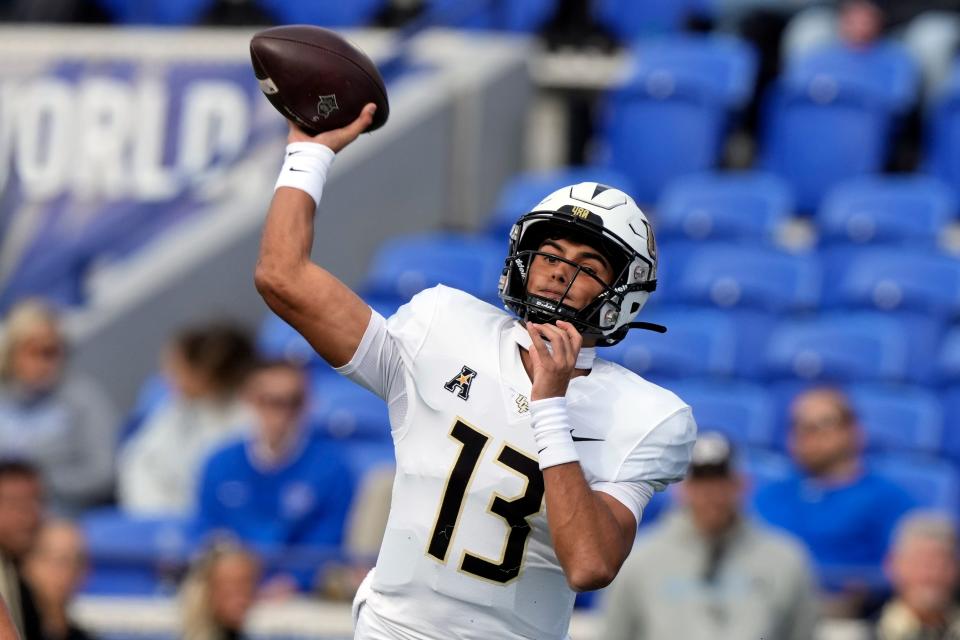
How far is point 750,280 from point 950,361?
1009mm

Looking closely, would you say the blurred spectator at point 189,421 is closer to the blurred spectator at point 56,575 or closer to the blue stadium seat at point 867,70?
the blurred spectator at point 56,575

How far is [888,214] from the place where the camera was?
875 cm

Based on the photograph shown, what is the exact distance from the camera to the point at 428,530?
11.7 ft

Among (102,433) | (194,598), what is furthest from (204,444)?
(194,598)

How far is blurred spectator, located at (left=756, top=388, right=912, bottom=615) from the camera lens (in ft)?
21.9

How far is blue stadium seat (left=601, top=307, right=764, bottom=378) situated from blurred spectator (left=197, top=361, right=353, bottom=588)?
1536 millimetres

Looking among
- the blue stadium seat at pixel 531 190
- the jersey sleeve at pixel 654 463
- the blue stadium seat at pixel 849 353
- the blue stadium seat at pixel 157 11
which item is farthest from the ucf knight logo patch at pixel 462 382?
the blue stadium seat at pixel 157 11

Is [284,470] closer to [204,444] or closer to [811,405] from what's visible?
[204,444]

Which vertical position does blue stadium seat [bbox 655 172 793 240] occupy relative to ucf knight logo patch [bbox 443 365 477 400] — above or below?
above

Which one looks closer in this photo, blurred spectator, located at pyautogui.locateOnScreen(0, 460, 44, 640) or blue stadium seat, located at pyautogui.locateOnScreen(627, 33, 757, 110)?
blurred spectator, located at pyautogui.locateOnScreen(0, 460, 44, 640)

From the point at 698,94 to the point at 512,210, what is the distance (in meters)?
1.15

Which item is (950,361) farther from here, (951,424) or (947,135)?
(947,135)

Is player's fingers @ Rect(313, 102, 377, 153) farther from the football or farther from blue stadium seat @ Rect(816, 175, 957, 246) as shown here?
blue stadium seat @ Rect(816, 175, 957, 246)

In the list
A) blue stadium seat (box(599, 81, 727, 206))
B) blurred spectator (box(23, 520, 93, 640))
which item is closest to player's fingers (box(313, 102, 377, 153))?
blurred spectator (box(23, 520, 93, 640))
